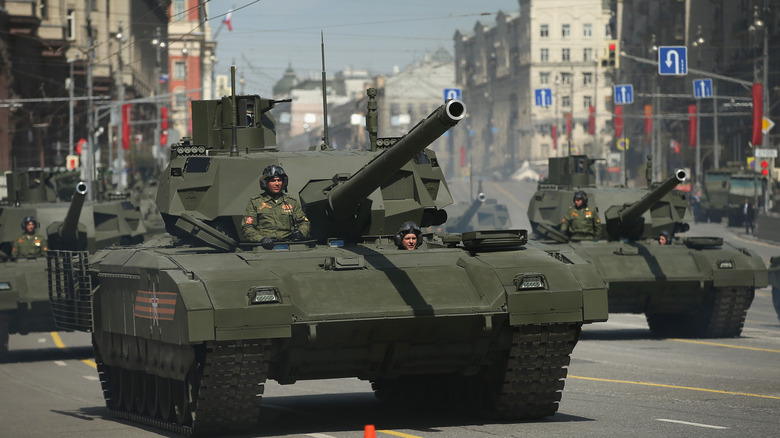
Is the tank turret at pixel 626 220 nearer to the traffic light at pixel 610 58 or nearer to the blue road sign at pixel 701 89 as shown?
the traffic light at pixel 610 58

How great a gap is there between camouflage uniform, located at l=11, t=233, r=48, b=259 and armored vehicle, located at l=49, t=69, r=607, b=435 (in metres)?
11.2

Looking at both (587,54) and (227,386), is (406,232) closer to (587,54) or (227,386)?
(227,386)

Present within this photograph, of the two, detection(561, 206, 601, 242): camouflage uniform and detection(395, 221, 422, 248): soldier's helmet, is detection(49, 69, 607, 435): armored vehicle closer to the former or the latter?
detection(395, 221, 422, 248): soldier's helmet

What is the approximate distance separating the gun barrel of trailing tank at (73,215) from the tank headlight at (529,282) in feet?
32.2

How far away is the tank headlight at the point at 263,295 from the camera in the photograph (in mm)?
13391

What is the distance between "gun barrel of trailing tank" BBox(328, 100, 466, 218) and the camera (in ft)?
40.1

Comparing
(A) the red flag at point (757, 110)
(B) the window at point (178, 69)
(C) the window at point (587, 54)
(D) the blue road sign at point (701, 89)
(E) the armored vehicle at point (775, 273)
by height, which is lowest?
(E) the armored vehicle at point (775, 273)

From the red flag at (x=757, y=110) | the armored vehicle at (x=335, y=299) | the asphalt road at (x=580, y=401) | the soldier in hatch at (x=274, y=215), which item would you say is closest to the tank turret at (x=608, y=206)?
the asphalt road at (x=580, y=401)

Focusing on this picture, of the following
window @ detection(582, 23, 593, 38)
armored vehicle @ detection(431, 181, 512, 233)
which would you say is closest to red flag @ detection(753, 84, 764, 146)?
armored vehicle @ detection(431, 181, 512, 233)

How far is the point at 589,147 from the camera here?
6235 inches

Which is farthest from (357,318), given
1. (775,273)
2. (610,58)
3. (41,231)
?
Result: (610,58)

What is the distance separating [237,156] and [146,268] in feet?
8.90

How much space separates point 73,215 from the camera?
25516 millimetres

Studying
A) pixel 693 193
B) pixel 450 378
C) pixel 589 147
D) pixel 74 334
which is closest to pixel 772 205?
pixel 693 193
